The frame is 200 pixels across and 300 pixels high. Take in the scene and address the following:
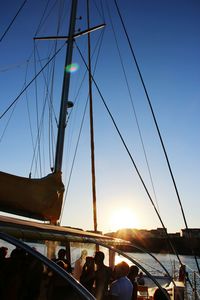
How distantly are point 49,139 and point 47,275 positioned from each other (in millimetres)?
5369

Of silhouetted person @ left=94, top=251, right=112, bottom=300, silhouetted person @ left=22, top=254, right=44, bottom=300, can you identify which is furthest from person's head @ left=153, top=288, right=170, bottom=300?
silhouetted person @ left=22, top=254, right=44, bottom=300

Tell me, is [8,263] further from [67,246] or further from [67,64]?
[67,64]

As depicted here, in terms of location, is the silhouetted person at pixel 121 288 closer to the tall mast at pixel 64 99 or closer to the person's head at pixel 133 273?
the person's head at pixel 133 273

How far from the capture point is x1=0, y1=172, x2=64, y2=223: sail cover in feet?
16.5

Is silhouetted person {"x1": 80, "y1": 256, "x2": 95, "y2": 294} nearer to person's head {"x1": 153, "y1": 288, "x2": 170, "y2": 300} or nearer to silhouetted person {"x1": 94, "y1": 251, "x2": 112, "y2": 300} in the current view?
silhouetted person {"x1": 94, "y1": 251, "x2": 112, "y2": 300}

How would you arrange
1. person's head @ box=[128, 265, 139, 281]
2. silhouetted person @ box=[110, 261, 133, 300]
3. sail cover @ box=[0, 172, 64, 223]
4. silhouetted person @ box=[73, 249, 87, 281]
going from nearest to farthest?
silhouetted person @ box=[110, 261, 133, 300] → sail cover @ box=[0, 172, 64, 223] → person's head @ box=[128, 265, 139, 281] → silhouetted person @ box=[73, 249, 87, 281]

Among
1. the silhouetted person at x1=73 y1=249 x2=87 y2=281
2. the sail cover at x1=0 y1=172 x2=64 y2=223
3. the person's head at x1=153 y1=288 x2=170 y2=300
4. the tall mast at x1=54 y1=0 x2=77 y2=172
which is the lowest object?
the person's head at x1=153 y1=288 x2=170 y2=300

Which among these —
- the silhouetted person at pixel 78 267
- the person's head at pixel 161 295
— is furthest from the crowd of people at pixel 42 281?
the silhouetted person at pixel 78 267

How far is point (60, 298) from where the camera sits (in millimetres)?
4270

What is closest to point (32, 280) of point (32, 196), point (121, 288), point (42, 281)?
point (42, 281)

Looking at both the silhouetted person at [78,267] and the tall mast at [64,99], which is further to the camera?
the tall mast at [64,99]

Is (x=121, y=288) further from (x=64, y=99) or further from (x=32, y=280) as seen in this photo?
(x=64, y=99)

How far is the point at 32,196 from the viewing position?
17.5 ft

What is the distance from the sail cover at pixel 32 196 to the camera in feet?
16.5
